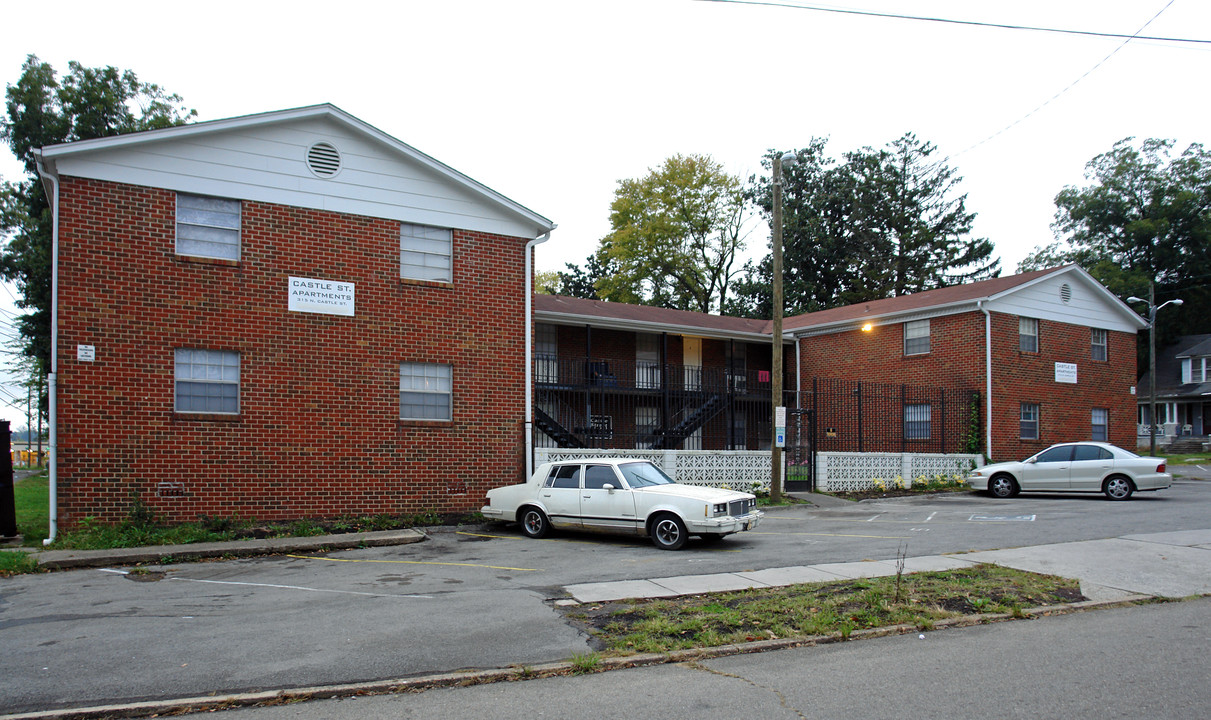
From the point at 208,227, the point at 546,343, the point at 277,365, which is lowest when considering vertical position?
the point at 277,365

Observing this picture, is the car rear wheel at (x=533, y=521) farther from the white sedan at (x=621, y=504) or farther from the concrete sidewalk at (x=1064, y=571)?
the concrete sidewalk at (x=1064, y=571)

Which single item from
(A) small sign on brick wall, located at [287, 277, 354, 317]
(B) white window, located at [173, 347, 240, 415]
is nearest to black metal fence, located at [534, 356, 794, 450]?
(A) small sign on brick wall, located at [287, 277, 354, 317]

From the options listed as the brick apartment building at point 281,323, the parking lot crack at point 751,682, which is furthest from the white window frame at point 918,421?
the parking lot crack at point 751,682

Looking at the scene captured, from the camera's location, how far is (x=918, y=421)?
2572 centimetres

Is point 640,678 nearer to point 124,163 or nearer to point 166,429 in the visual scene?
point 166,429

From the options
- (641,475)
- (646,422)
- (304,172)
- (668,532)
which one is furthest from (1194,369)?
(304,172)

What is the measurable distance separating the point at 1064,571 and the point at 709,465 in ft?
34.0

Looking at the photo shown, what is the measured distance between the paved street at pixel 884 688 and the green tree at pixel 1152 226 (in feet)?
187

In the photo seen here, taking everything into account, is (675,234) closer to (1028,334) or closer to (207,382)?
(1028,334)

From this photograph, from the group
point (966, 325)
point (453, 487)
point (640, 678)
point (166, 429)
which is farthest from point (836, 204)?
point (640, 678)

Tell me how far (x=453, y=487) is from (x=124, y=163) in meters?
8.23

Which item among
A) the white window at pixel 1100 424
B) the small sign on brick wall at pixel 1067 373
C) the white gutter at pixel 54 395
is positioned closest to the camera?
the white gutter at pixel 54 395

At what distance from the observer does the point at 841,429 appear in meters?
25.7

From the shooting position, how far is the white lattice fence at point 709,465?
62.4ft
